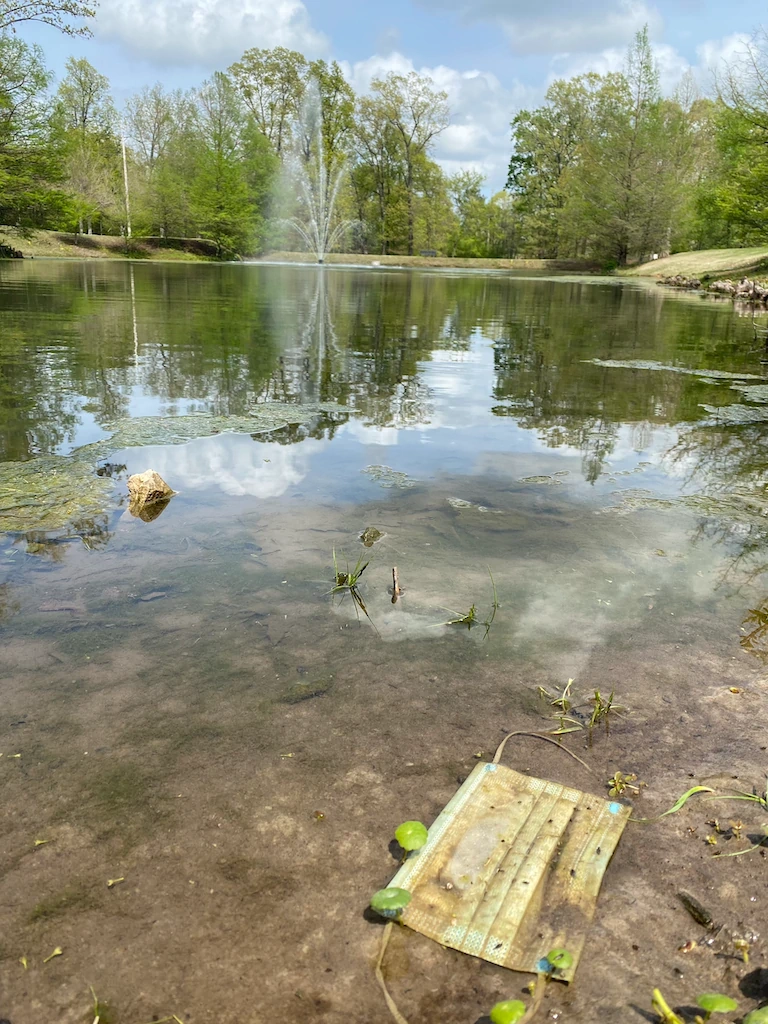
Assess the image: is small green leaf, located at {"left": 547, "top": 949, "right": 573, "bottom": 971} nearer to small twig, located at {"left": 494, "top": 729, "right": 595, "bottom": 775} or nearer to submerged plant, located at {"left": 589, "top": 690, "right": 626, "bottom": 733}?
small twig, located at {"left": 494, "top": 729, "right": 595, "bottom": 775}

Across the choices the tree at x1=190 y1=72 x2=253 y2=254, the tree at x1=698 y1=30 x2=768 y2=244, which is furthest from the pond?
the tree at x1=190 y1=72 x2=253 y2=254

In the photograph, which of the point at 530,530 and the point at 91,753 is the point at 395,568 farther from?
the point at 91,753

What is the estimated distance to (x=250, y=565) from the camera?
3.37 meters

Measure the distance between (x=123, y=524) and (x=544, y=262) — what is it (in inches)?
2094

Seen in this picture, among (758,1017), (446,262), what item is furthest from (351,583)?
(446,262)

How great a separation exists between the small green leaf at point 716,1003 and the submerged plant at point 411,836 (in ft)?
2.18

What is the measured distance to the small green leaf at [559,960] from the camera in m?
1.53

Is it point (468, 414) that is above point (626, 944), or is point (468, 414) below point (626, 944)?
above

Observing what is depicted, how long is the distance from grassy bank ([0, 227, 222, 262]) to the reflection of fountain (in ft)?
23.7

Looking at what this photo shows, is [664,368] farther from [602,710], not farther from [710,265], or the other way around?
[710,265]

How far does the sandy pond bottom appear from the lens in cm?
154

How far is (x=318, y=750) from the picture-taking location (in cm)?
222

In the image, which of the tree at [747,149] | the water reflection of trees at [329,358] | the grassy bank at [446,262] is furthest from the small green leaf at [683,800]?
the grassy bank at [446,262]

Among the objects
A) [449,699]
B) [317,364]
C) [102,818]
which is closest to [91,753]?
[102,818]
